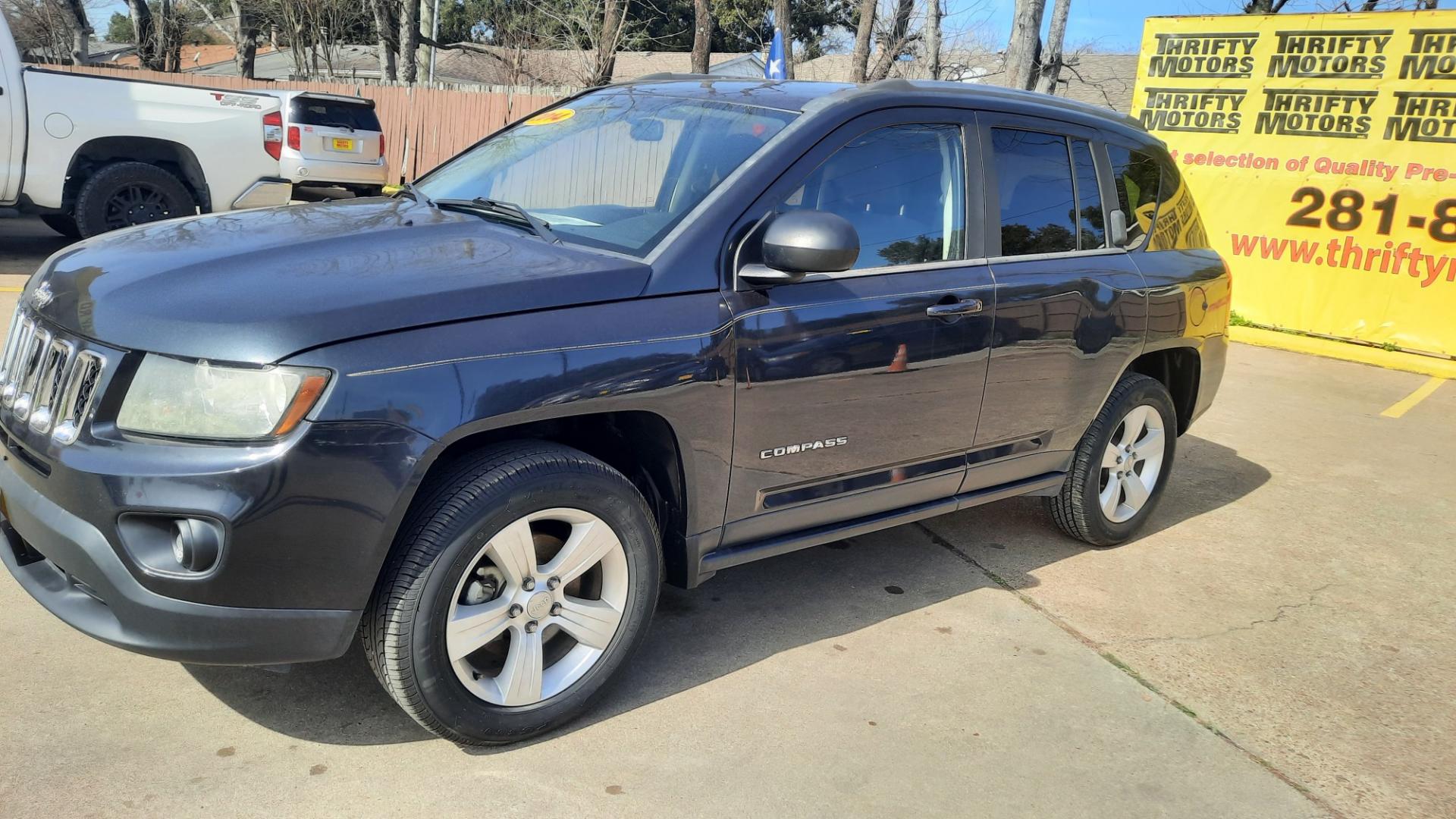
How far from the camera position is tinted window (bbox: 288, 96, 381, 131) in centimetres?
1317

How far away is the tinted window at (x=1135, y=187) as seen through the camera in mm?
4789

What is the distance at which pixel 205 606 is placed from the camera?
8.61ft

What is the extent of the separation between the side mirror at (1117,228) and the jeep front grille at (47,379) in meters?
3.69

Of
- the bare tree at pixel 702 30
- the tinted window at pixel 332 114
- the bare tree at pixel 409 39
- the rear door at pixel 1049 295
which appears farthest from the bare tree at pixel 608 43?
the rear door at pixel 1049 295

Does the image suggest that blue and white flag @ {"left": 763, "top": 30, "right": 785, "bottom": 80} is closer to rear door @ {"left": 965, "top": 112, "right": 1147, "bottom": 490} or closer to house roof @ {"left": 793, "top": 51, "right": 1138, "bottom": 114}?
rear door @ {"left": 965, "top": 112, "right": 1147, "bottom": 490}

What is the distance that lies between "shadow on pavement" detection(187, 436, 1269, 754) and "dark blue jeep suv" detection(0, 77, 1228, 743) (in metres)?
0.34

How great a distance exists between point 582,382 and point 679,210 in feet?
2.42

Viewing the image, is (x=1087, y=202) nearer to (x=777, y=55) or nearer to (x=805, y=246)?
(x=805, y=246)

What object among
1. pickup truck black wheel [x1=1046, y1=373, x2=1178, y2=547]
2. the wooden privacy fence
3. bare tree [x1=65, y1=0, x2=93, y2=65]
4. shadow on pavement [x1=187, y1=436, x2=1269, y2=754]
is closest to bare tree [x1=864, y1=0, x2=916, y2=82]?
the wooden privacy fence

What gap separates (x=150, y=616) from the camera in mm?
2635

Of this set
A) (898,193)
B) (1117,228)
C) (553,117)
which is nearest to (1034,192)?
(1117,228)

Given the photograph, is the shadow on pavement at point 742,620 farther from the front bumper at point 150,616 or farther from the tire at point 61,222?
the tire at point 61,222

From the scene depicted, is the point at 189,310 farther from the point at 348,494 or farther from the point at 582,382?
the point at 582,382

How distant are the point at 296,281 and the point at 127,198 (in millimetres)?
8218
